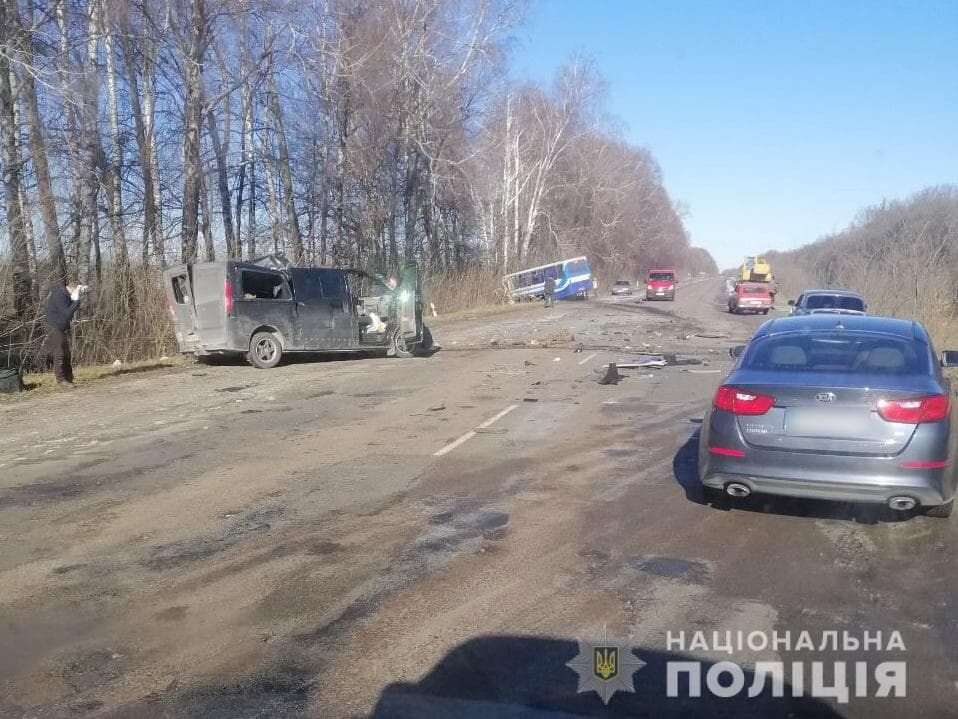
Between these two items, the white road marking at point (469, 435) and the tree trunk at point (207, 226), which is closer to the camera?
the white road marking at point (469, 435)

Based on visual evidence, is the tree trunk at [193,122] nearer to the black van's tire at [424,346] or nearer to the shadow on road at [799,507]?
the black van's tire at [424,346]

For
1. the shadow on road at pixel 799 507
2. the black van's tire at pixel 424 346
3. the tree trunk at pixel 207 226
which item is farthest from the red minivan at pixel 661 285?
the shadow on road at pixel 799 507

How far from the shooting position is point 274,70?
86.4ft

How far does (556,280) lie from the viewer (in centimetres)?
4875

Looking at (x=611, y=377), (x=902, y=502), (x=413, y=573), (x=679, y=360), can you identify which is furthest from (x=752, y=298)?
(x=413, y=573)

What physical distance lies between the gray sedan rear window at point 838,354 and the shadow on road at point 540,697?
9.51ft

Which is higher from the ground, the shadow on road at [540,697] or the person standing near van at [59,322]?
the person standing near van at [59,322]

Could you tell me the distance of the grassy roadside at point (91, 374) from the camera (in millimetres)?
13648

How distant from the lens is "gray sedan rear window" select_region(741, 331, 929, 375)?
19.4 ft

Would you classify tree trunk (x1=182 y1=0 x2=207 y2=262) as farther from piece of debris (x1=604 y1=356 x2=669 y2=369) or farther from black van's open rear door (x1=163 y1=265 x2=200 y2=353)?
piece of debris (x1=604 y1=356 x2=669 y2=369)

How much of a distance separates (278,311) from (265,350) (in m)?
0.83

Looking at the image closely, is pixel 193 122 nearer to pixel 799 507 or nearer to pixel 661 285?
pixel 799 507

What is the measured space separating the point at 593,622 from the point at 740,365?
2746 millimetres

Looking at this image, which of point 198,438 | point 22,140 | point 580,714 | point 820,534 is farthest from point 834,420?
point 22,140
